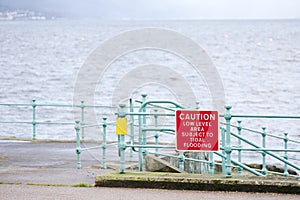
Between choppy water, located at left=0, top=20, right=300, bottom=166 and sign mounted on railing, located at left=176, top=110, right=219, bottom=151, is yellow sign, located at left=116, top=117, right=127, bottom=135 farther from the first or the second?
choppy water, located at left=0, top=20, right=300, bottom=166

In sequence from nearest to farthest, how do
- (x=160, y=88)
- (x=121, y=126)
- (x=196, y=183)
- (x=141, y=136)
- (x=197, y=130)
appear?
(x=196, y=183)
(x=197, y=130)
(x=121, y=126)
(x=141, y=136)
(x=160, y=88)

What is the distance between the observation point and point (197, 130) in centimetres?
1142

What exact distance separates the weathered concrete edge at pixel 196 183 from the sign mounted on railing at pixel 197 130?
480 millimetres

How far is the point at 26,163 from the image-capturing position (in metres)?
15.0

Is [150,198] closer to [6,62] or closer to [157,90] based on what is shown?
[157,90]

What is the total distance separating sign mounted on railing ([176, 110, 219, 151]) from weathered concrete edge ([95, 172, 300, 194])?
480 millimetres

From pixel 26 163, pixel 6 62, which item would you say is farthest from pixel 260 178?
pixel 6 62

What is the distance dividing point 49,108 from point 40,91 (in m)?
11.3

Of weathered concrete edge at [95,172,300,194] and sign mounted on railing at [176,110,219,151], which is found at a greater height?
sign mounted on railing at [176,110,219,151]

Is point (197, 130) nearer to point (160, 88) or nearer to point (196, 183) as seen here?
point (196, 183)

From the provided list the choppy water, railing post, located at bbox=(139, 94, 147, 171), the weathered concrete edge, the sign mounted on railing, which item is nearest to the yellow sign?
the weathered concrete edge

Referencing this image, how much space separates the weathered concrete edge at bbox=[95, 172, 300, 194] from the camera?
10891 mm

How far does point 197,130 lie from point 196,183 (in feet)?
2.76

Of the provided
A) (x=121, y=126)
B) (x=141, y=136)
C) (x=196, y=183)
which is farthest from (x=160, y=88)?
(x=196, y=183)
